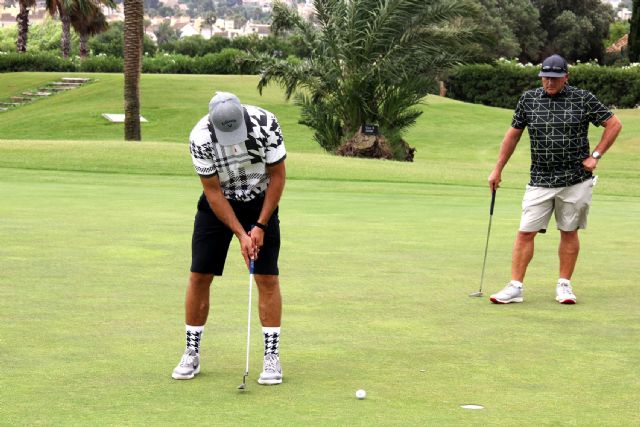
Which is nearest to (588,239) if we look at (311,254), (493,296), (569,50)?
(311,254)

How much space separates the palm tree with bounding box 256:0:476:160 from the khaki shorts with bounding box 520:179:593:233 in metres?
23.1

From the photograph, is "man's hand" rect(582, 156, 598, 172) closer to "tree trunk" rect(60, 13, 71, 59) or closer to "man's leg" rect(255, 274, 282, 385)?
"man's leg" rect(255, 274, 282, 385)

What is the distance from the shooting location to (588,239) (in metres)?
14.1

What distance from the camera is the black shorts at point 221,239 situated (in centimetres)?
701

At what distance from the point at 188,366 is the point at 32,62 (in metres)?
58.2

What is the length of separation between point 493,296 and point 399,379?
303 centimetres

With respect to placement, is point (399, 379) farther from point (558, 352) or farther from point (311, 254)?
point (311, 254)

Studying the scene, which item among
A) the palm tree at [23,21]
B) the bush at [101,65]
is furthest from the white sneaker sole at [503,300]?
the bush at [101,65]

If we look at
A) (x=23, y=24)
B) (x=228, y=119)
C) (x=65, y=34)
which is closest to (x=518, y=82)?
(x=23, y=24)

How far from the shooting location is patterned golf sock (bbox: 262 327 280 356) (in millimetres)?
6883

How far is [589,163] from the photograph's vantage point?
9922 mm

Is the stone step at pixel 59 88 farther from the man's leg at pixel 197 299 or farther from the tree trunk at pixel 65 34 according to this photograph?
the man's leg at pixel 197 299

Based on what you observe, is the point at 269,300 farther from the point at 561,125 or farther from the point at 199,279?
the point at 561,125

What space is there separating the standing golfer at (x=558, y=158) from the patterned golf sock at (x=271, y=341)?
10.5ft
